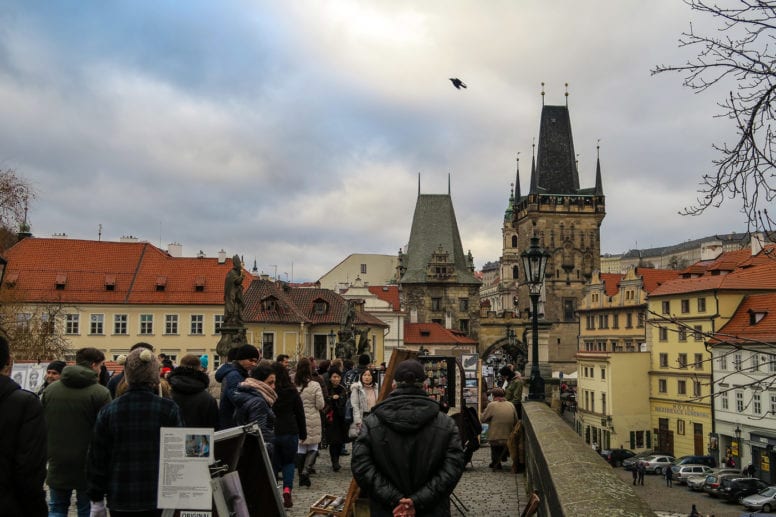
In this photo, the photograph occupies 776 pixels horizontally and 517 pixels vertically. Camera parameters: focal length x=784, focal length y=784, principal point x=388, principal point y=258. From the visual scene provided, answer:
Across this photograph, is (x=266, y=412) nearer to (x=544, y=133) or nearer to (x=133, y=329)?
(x=133, y=329)

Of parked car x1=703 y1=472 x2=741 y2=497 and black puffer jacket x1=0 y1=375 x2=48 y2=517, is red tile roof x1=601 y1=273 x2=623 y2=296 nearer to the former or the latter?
parked car x1=703 y1=472 x2=741 y2=497

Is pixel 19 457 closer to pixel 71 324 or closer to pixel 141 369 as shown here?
pixel 141 369

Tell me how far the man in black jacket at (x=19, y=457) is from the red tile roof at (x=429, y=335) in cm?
6718

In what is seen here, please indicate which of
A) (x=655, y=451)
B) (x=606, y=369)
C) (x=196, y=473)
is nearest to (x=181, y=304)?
(x=606, y=369)

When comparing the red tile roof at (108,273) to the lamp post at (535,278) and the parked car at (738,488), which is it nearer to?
the parked car at (738,488)

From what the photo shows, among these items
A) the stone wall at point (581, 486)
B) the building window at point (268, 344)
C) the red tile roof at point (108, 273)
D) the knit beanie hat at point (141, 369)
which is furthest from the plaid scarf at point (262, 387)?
the red tile roof at point (108, 273)

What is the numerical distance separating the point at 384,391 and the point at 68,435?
2.73 meters

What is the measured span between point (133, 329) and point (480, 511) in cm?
4307

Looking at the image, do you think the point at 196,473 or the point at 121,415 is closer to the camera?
the point at 196,473

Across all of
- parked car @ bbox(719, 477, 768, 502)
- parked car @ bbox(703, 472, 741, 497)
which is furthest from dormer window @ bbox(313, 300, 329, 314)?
parked car @ bbox(719, 477, 768, 502)

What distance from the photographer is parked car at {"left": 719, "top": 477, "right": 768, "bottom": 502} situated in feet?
102

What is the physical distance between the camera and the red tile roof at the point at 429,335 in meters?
71.4

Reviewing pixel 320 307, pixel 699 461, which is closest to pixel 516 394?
pixel 699 461

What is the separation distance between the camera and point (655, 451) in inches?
1880
